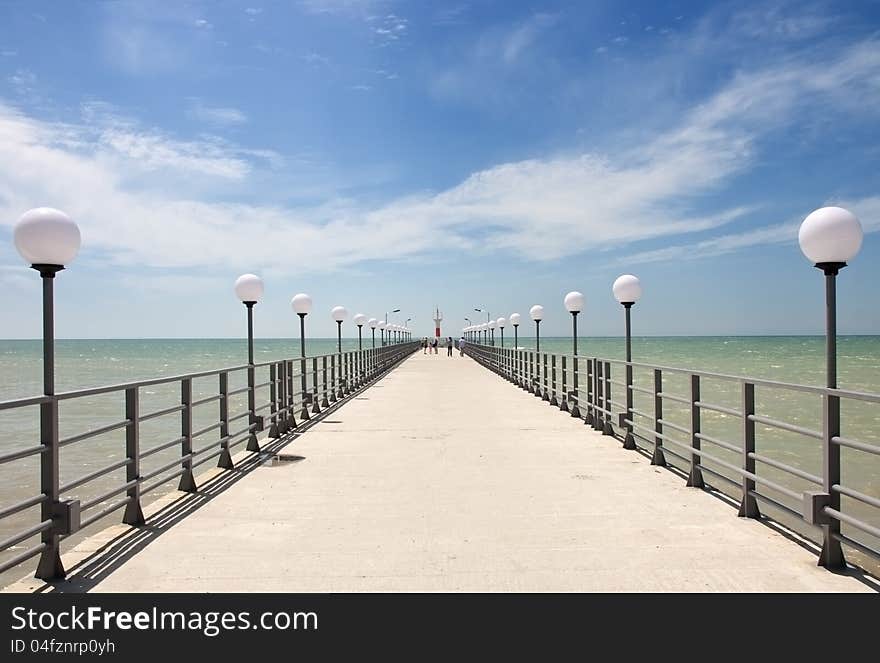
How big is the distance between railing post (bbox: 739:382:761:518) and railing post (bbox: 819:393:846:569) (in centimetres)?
100

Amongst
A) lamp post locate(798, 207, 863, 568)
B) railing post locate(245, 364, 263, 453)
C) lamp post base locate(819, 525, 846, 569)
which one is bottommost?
lamp post base locate(819, 525, 846, 569)

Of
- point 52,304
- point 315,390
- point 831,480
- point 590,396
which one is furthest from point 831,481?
point 315,390

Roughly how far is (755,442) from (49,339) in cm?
893

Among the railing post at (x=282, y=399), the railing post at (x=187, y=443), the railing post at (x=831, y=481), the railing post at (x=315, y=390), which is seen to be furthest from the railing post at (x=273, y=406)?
the railing post at (x=831, y=481)

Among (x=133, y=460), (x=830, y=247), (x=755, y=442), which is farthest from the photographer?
(x=755, y=442)

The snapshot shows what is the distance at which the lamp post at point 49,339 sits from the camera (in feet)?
13.5

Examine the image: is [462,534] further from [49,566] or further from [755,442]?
[755,442]

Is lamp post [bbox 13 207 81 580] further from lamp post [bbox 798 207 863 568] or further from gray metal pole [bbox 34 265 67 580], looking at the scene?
lamp post [bbox 798 207 863 568]

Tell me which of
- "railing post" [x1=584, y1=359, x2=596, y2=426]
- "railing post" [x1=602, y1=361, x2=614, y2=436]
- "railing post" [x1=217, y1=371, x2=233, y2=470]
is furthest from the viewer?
"railing post" [x1=584, y1=359, x2=596, y2=426]

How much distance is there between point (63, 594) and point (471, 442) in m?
5.82

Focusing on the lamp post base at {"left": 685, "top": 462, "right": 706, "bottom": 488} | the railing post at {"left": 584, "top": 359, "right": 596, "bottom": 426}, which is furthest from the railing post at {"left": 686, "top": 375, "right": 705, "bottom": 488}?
the railing post at {"left": 584, "top": 359, "right": 596, "bottom": 426}

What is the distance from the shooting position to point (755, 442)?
9.71 meters

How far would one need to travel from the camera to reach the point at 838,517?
4.09 m

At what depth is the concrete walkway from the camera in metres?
3.98
